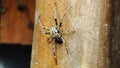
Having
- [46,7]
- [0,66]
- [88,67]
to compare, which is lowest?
[0,66]

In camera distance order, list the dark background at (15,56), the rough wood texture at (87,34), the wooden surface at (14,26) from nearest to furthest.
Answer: the rough wood texture at (87,34), the dark background at (15,56), the wooden surface at (14,26)

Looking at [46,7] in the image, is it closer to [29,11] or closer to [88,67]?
[88,67]

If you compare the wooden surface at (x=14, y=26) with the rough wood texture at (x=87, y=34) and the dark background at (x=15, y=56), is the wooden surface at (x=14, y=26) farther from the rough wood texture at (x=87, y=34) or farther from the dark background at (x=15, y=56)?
the rough wood texture at (x=87, y=34)

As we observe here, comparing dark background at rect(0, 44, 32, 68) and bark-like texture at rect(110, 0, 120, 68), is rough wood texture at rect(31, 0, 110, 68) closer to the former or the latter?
bark-like texture at rect(110, 0, 120, 68)

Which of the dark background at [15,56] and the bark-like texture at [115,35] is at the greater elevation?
the bark-like texture at [115,35]

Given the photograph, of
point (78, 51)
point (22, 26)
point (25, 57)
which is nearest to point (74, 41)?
point (78, 51)

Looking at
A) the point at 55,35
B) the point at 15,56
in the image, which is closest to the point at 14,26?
the point at 15,56

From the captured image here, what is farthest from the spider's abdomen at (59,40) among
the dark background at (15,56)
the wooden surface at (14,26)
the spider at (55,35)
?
the wooden surface at (14,26)

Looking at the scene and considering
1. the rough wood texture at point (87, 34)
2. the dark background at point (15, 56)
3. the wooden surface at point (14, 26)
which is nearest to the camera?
the rough wood texture at point (87, 34)

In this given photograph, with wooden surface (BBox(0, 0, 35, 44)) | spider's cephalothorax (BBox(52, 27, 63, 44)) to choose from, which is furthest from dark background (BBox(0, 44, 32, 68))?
spider's cephalothorax (BBox(52, 27, 63, 44))
